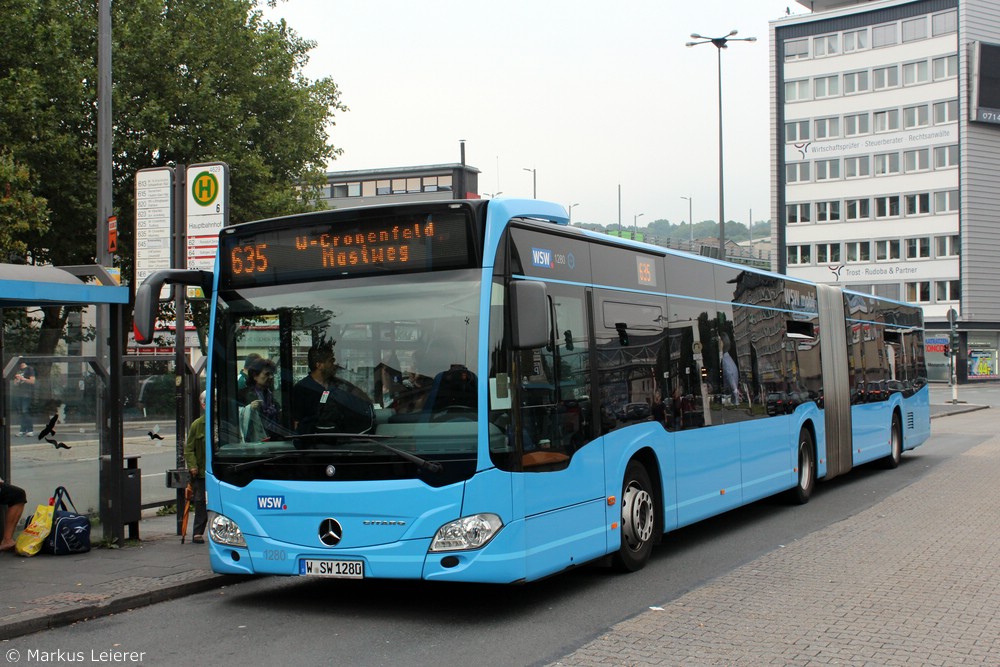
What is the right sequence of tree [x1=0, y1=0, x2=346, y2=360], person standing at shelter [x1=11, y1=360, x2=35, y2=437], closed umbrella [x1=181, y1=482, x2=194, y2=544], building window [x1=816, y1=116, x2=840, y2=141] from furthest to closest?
building window [x1=816, y1=116, x2=840, y2=141] → tree [x1=0, y1=0, x2=346, y2=360] → person standing at shelter [x1=11, y1=360, x2=35, y2=437] → closed umbrella [x1=181, y1=482, x2=194, y2=544]

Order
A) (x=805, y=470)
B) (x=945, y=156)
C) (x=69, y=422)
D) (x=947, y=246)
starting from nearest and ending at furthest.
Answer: (x=69, y=422), (x=805, y=470), (x=945, y=156), (x=947, y=246)

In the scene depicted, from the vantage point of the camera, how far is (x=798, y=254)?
78.1m

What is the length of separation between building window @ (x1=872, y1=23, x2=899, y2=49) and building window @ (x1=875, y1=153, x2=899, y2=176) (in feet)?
24.8

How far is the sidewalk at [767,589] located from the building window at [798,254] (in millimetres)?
67663

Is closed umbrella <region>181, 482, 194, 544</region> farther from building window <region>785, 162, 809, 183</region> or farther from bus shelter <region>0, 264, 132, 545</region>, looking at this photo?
building window <region>785, 162, 809, 183</region>

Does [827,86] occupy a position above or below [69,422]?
above

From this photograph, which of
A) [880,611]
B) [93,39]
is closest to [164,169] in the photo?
[880,611]

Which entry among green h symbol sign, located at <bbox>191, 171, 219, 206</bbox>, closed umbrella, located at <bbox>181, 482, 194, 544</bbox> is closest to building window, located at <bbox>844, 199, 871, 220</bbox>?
green h symbol sign, located at <bbox>191, 171, 219, 206</bbox>

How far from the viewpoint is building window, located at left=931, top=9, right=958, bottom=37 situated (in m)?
70.9

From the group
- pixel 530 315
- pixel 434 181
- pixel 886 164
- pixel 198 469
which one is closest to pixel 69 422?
pixel 198 469

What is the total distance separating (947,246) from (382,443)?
71.9 metres

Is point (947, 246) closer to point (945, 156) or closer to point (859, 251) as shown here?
point (859, 251)

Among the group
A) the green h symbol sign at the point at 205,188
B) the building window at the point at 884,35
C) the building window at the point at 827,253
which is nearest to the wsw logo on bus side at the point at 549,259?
the green h symbol sign at the point at 205,188

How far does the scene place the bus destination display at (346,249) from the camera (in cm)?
768
